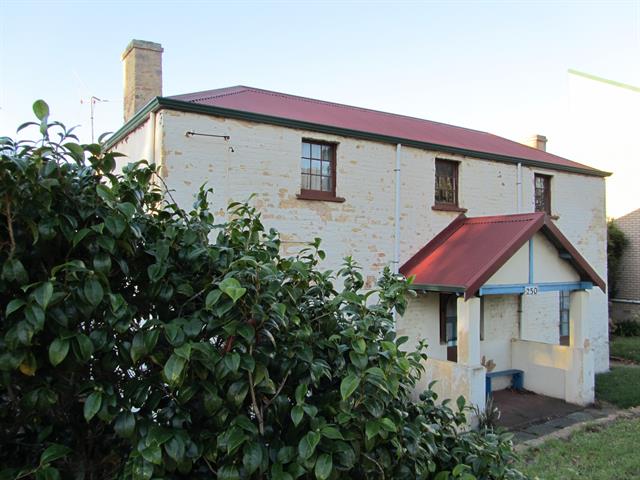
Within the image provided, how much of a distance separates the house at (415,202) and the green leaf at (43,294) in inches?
252

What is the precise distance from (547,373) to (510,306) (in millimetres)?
1952

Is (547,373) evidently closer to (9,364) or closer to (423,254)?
(423,254)

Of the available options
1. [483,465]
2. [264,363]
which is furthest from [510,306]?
[264,363]

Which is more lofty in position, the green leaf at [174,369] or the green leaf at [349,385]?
the green leaf at [174,369]

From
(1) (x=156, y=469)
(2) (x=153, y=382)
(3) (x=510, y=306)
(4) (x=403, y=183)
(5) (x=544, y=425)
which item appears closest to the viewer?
(1) (x=156, y=469)

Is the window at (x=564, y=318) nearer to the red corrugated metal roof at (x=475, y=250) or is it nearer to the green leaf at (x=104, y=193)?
the red corrugated metal roof at (x=475, y=250)

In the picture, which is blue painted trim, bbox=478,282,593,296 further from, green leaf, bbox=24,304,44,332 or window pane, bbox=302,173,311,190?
green leaf, bbox=24,304,44,332

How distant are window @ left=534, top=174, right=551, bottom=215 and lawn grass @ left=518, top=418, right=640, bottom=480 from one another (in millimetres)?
6574

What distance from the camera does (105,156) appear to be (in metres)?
2.43

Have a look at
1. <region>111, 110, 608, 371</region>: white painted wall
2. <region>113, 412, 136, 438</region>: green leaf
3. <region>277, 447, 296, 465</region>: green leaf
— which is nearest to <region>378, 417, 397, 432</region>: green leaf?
<region>277, 447, 296, 465</region>: green leaf

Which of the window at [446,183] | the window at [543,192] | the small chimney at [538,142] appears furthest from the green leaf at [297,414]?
the small chimney at [538,142]

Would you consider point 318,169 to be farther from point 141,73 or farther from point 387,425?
point 387,425

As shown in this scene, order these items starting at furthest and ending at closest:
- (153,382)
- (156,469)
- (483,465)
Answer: (483,465) < (153,382) < (156,469)

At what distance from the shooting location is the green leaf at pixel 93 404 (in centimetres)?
204
